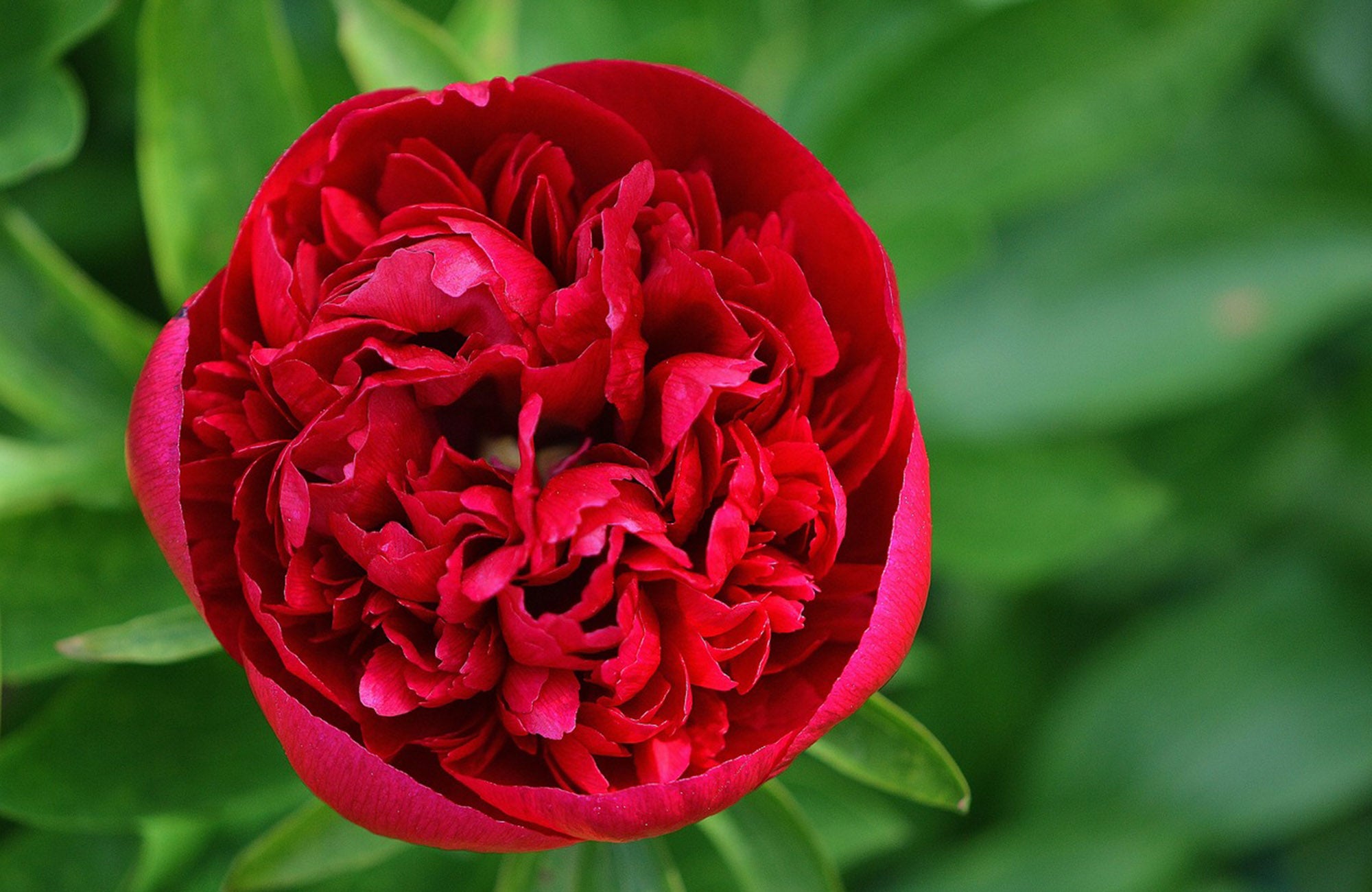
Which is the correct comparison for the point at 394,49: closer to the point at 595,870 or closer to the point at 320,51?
the point at 320,51

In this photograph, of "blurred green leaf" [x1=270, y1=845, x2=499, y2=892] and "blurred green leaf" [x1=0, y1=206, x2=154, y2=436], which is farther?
"blurred green leaf" [x1=270, y1=845, x2=499, y2=892]

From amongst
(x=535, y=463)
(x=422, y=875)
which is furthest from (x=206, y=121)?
(x=422, y=875)

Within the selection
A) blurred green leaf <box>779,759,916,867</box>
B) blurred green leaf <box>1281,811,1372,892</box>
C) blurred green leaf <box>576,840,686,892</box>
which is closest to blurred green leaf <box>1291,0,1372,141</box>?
blurred green leaf <box>1281,811,1372,892</box>

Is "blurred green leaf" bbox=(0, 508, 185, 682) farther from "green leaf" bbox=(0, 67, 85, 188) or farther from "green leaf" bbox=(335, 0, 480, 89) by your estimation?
"green leaf" bbox=(335, 0, 480, 89)

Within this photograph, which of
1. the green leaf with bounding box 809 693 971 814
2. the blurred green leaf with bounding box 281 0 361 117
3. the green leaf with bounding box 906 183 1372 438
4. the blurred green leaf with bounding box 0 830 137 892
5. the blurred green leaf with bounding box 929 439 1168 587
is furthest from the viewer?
the green leaf with bounding box 906 183 1372 438

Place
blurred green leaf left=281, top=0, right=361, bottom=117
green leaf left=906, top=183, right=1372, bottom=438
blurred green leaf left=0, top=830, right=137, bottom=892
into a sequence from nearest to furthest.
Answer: blurred green leaf left=0, top=830, right=137, bottom=892 < blurred green leaf left=281, top=0, right=361, bottom=117 < green leaf left=906, top=183, right=1372, bottom=438

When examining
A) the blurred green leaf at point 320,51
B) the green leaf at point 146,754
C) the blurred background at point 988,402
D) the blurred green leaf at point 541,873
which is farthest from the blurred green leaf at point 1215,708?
the blurred green leaf at point 320,51
